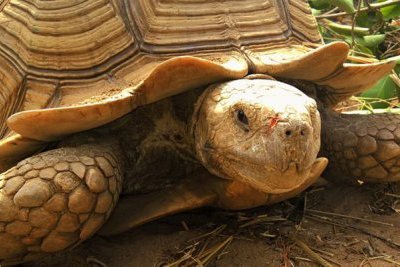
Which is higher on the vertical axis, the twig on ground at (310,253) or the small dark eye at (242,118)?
the small dark eye at (242,118)

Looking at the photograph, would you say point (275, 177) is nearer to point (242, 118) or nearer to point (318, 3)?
point (242, 118)

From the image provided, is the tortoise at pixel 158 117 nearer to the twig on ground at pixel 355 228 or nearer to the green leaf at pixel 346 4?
the twig on ground at pixel 355 228

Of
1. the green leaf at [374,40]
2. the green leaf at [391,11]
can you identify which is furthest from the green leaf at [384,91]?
the green leaf at [391,11]

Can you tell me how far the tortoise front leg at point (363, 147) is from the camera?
249 centimetres

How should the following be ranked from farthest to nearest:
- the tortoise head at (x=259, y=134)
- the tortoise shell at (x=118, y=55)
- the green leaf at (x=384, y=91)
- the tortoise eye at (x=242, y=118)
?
the green leaf at (x=384, y=91)
the tortoise shell at (x=118, y=55)
the tortoise eye at (x=242, y=118)
the tortoise head at (x=259, y=134)

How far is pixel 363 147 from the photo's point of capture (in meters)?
2.51

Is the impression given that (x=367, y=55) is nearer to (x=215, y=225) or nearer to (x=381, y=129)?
(x=381, y=129)

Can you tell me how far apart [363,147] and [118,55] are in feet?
3.82

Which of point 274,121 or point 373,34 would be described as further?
point 373,34

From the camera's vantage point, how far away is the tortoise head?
5.82 ft

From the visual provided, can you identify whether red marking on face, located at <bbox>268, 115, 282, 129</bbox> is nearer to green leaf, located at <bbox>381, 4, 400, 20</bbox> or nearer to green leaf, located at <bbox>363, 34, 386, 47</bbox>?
green leaf, located at <bbox>363, 34, 386, 47</bbox>

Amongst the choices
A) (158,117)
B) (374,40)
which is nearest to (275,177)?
(158,117)

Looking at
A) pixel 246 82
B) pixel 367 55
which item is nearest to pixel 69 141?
pixel 246 82

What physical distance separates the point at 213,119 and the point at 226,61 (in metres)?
0.26
